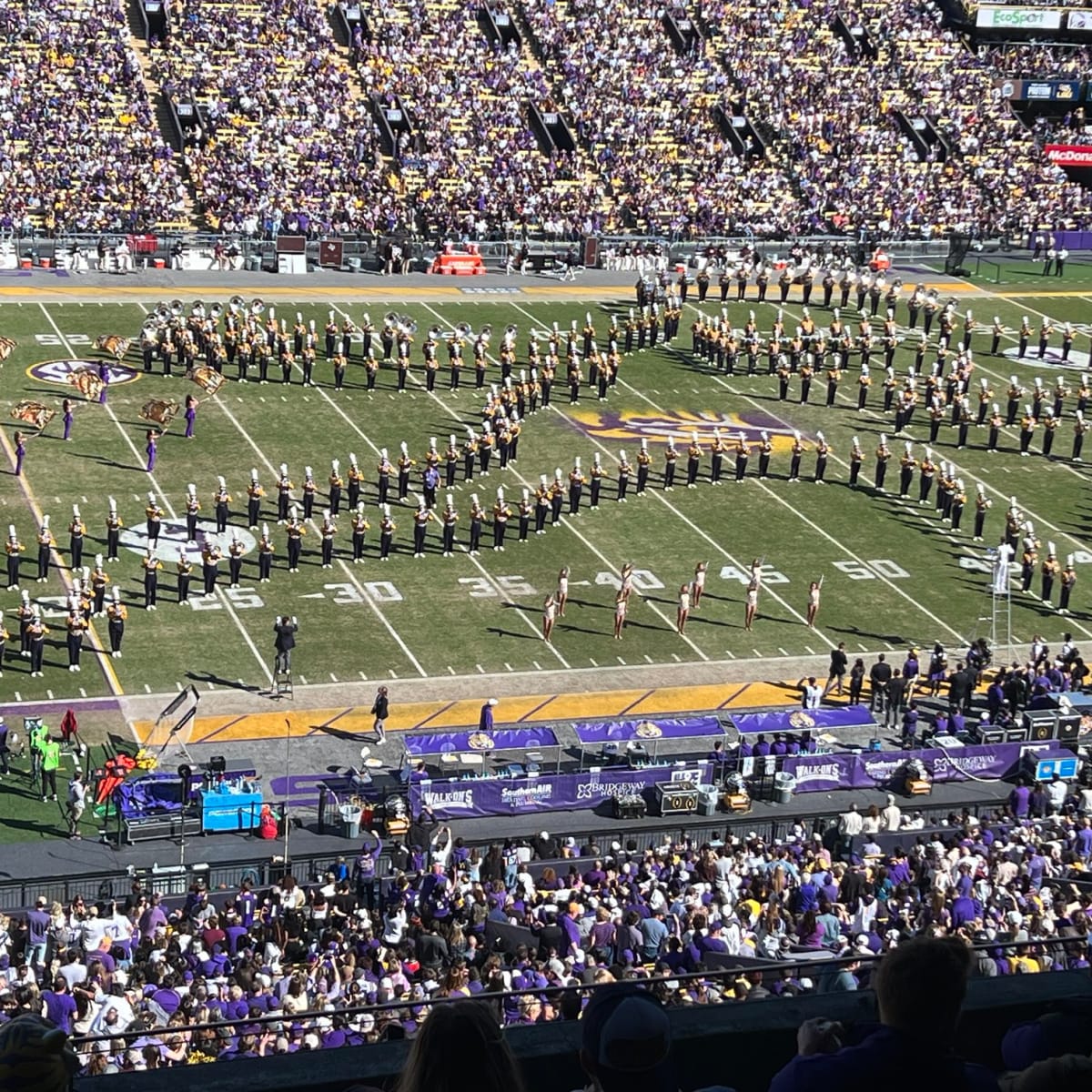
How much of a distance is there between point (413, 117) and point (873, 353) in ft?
57.2

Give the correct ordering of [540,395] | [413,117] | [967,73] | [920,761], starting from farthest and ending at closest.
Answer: [967,73] < [413,117] < [540,395] < [920,761]

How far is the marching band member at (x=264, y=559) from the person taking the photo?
98.1 ft

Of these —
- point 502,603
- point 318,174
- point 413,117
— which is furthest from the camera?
point 413,117

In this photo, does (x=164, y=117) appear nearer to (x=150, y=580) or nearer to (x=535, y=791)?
(x=150, y=580)

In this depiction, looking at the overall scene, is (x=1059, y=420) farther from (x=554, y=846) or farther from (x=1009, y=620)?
(x=554, y=846)

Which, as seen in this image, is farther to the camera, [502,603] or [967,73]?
[967,73]

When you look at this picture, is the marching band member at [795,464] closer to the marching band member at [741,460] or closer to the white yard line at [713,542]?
the marching band member at [741,460]

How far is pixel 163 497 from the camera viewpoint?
33.2 m

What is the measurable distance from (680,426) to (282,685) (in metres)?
14.3

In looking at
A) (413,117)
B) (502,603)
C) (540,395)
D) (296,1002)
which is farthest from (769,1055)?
(413,117)

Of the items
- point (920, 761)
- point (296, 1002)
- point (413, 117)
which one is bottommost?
point (920, 761)

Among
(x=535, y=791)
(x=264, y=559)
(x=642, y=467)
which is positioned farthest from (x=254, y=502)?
(x=535, y=791)

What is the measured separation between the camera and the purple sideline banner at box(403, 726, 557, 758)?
2400cm

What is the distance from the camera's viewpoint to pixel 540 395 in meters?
39.9
